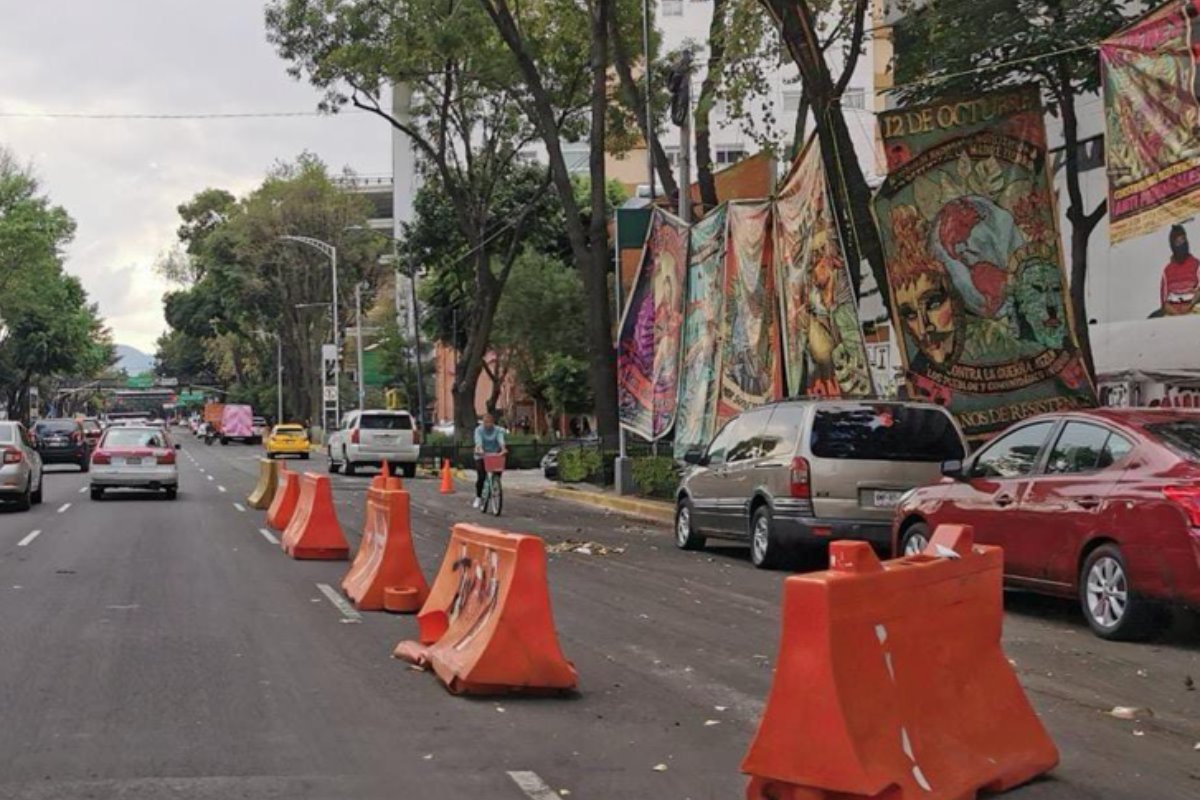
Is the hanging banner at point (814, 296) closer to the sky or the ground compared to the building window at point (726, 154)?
closer to the ground

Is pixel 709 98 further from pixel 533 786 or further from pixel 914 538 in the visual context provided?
pixel 533 786

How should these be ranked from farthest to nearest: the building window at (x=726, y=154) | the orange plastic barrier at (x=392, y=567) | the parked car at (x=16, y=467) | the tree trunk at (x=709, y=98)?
the building window at (x=726, y=154) < the parked car at (x=16, y=467) < the tree trunk at (x=709, y=98) < the orange plastic barrier at (x=392, y=567)

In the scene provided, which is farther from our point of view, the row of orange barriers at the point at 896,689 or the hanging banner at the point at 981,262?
the hanging banner at the point at 981,262

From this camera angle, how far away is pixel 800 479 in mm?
13148

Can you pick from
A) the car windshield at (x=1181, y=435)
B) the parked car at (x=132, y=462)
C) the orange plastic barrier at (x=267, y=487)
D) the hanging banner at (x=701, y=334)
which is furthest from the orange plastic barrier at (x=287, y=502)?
the car windshield at (x=1181, y=435)

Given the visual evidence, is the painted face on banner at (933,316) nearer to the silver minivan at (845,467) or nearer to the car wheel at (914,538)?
the silver minivan at (845,467)

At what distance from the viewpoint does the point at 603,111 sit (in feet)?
83.2

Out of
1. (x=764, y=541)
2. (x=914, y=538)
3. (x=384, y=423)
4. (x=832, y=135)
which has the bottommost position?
(x=764, y=541)

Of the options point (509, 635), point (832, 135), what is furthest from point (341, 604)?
point (832, 135)

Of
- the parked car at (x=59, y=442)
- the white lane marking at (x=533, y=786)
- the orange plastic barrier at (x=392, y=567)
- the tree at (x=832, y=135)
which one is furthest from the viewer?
the parked car at (x=59, y=442)

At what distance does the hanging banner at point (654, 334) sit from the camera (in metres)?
23.3

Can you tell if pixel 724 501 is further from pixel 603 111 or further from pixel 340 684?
pixel 603 111

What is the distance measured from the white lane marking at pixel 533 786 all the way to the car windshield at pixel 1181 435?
17.4 ft

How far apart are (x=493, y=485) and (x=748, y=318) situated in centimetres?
526
